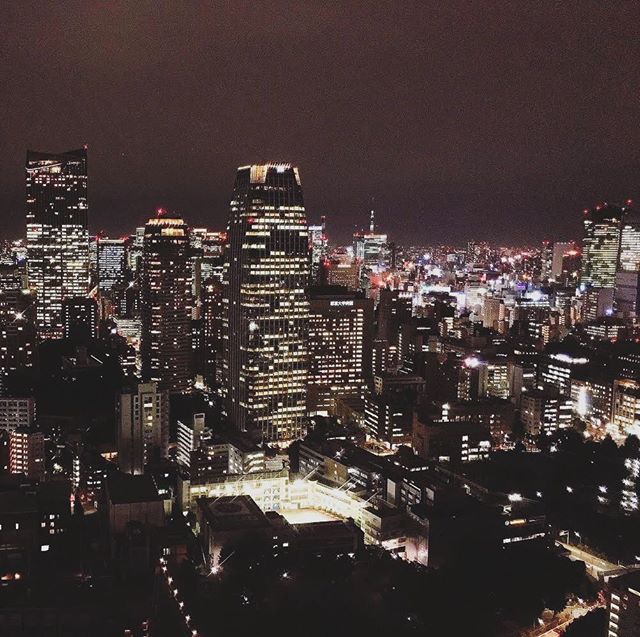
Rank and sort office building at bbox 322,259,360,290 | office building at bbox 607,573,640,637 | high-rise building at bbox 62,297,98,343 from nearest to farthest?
office building at bbox 607,573,640,637
high-rise building at bbox 62,297,98,343
office building at bbox 322,259,360,290

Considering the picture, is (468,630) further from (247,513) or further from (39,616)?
(39,616)

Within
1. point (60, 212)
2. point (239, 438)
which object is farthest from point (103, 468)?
point (60, 212)

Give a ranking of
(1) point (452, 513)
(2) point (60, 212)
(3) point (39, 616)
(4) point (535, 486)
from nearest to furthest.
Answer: (3) point (39, 616), (1) point (452, 513), (4) point (535, 486), (2) point (60, 212)

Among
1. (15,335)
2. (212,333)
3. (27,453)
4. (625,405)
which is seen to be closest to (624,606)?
(27,453)

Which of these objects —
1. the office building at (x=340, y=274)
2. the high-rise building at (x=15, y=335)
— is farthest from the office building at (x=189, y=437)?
the office building at (x=340, y=274)

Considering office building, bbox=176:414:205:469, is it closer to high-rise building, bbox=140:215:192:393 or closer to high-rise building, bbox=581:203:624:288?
high-rise building, bbox=140:215:192:393

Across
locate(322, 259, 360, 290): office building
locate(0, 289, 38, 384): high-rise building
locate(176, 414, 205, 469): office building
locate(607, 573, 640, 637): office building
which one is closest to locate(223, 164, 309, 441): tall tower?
locate(176, 414, 205, 469): office building

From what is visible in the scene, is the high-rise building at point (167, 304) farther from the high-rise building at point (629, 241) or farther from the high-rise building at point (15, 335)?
the high-rise building at point (629, 241)
